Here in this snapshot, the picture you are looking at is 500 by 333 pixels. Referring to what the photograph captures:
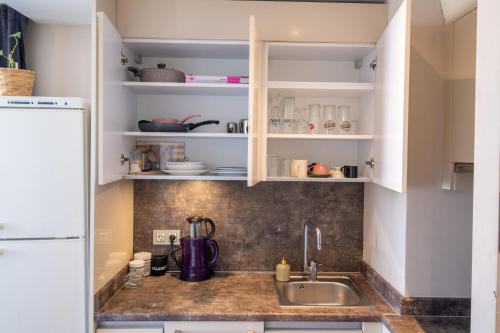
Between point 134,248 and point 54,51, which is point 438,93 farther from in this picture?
point 54,51

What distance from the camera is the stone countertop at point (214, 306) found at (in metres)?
1.55

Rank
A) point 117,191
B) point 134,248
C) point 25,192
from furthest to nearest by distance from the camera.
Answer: point 134,248 → point 117,191 → point 25,192

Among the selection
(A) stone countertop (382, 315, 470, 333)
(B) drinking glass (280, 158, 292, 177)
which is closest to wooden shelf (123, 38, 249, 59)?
(B) drinking glass (280, 158, 292, 177)

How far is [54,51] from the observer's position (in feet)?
6.24

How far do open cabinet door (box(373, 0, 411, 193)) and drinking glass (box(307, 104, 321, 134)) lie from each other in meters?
0.31

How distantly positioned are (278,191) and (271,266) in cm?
46

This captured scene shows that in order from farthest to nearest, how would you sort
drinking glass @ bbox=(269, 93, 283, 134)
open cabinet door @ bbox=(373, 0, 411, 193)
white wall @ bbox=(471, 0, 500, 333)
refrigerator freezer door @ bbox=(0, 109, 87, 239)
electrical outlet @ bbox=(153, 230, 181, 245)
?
1. electrical outlet @ bbox=(153, 230, 181, 245)
2. drinking glass @ bbox=(269, 93, 283, 134)
3. refrigerator freezer door @ bbox=(0, 109, 87, 239)
4. open cabinet door @ bbox=(373, 0, 411, 193)
5. white wall @ bbox=(471, 0, 500, 333)

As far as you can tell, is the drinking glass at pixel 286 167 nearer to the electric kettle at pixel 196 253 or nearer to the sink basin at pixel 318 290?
the electric kettle at pixel 196 253

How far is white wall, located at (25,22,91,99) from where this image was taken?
1.89 metres

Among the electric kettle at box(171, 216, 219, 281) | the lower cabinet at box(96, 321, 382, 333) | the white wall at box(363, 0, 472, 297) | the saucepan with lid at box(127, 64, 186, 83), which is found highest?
the saucepan with lid at box(127, 64, 186, 83)

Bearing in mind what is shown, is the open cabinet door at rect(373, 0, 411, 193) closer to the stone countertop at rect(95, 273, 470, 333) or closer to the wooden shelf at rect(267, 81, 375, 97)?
the wooden shelf at rect(267, 81, 375, 97)

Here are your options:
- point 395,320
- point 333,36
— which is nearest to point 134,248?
point 395,320

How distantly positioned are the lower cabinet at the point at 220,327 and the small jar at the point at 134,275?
0.29 meters

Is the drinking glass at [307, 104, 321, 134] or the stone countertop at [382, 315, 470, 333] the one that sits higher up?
the drinking glass at [307, 104, 321, 134]
